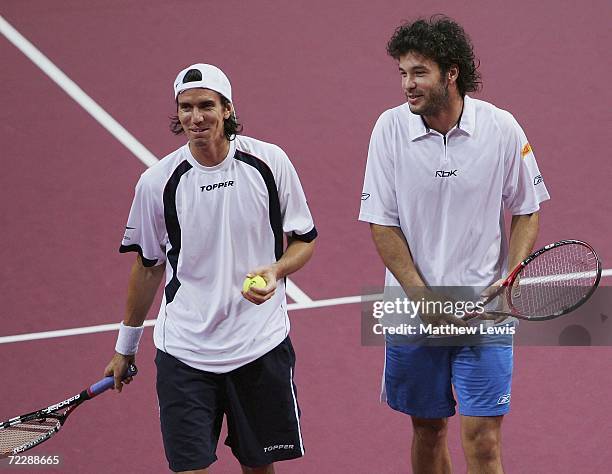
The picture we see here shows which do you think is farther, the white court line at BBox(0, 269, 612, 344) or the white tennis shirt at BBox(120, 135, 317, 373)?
the white court line at BBox(0, 269, 612, 344)

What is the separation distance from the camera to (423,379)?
5.57 meters

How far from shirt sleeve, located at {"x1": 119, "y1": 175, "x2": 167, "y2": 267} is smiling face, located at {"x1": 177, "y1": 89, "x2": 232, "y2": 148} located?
0.31 metres

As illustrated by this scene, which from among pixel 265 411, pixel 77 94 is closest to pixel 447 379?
pixel 265 411

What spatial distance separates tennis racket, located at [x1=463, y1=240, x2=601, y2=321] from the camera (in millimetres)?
5305

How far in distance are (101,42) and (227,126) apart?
4.99m

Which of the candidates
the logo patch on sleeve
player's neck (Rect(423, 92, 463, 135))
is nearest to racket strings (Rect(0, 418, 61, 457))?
player's neck (Rect(423, 92, 463, 135))

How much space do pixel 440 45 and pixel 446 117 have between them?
0.31m

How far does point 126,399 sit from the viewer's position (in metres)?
7.20

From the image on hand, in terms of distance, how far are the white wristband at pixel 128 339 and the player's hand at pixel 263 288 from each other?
740 mm

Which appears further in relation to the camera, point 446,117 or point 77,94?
point 77,94

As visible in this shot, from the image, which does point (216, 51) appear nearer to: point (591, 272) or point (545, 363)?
point (545, 363)

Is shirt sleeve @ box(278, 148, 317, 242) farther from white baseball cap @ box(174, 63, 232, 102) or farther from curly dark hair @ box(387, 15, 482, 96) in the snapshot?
curly dark hair @ box(387, 15, 482, 96)

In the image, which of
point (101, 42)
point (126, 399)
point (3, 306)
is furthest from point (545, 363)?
point (101, 42)

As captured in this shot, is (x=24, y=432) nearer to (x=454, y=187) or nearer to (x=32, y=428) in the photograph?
(x=32, y=428)
